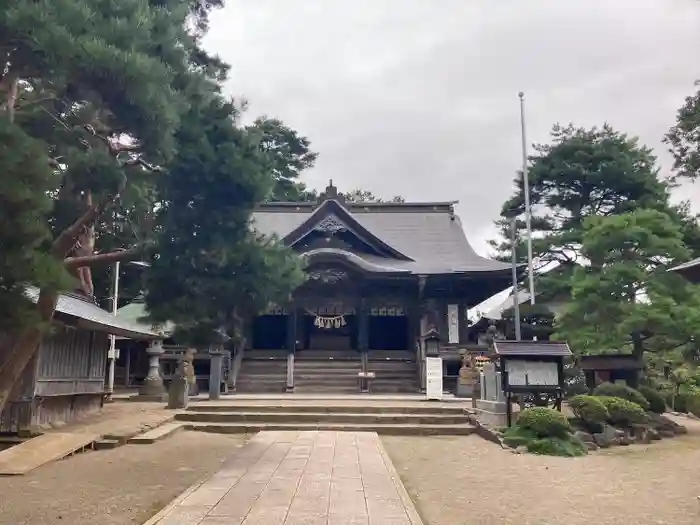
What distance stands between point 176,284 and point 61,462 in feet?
12.3

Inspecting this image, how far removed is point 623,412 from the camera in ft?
40.1

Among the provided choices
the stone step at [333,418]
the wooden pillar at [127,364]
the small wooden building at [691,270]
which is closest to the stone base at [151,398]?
the wooden pillar at [127,364]

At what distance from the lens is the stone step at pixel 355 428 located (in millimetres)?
12844

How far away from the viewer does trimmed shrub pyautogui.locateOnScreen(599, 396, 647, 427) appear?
40.1 feet

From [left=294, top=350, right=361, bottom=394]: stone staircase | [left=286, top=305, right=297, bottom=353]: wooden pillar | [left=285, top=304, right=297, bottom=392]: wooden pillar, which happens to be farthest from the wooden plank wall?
[left=286, top=305, right=297, bottom=353]: wooden pillar

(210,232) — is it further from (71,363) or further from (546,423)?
(71,363)

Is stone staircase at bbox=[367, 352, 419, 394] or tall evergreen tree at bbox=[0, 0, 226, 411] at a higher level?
tall evergreen tree at bbox=[0, 0, 226, 411]

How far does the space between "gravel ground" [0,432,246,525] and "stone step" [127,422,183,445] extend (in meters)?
0.23

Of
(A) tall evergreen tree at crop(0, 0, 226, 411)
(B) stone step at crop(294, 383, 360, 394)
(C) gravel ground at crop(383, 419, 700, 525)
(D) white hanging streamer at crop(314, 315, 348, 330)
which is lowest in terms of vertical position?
(C) gravel ground at crop(383, 419, 700, 525)

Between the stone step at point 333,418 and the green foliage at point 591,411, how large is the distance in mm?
2576

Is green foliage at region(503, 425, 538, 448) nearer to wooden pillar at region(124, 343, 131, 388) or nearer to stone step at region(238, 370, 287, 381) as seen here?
stone step at region(238, 370, 287, 381)

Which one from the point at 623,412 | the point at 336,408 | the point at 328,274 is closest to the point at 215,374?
the point at 336,408

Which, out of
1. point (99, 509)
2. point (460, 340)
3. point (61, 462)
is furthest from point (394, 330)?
point (99, 509)

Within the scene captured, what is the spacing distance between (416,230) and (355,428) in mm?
14507
